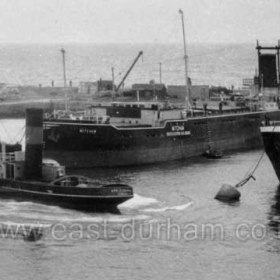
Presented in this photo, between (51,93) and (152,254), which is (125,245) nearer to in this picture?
(152,254)

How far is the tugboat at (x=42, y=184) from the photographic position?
4116cm

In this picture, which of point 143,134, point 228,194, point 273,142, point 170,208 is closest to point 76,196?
point 170,208

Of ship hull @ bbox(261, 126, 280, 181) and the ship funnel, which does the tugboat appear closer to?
the ship funnel

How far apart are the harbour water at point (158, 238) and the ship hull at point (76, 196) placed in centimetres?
59

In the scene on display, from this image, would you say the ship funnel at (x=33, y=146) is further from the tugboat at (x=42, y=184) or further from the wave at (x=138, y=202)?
the wave at (x=138, y=202)

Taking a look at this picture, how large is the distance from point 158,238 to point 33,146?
509 inches

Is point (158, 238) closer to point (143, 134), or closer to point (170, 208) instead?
point (170, 208)

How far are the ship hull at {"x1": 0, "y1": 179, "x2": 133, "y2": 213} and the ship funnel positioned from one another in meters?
2.67

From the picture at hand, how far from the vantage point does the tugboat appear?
41156 millimetres

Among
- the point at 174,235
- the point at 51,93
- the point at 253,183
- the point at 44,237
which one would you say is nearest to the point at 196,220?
the point at 174,235

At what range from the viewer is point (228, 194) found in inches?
1807

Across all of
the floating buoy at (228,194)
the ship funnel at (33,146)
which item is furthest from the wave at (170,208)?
the ship funnel at (33,146)

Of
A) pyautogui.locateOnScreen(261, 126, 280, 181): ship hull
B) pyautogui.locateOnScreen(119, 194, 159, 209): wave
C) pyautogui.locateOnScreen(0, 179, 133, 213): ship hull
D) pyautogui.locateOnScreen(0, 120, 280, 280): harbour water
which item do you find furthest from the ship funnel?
pyautogui.locateOnScreen(261, 126, 280, 181): ship hull

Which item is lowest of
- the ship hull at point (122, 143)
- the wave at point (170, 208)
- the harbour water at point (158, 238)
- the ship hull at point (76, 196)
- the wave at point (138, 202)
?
the harbour water at point (158, 238)
